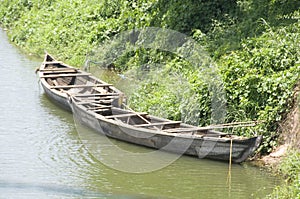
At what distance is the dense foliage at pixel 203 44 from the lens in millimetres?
13273

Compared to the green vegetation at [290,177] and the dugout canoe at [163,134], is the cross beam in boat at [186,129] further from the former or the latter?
the green vegetation at [290,177]

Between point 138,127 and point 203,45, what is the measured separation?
3650 mm

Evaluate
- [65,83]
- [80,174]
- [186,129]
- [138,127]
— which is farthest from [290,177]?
[65,83]

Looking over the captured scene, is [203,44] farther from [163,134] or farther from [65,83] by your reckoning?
[163,134]

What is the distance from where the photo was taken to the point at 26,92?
1755 cm

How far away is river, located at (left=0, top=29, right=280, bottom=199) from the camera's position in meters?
11.6

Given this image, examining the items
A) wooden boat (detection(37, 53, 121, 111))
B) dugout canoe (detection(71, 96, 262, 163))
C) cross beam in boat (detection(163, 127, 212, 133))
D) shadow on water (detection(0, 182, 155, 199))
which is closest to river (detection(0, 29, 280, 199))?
shadow on water (detection(0, 182, 155, 199))

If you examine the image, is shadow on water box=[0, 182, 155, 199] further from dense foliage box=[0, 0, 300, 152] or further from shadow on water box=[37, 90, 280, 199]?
dense foliage box=[0, 0, 300, 152]

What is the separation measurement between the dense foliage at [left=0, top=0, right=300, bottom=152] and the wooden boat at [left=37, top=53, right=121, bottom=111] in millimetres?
904

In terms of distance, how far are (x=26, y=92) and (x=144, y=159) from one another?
5.21 m

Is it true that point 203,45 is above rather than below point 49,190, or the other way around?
above

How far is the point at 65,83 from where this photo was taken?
17.7 m

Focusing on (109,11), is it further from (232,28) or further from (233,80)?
(233,80)

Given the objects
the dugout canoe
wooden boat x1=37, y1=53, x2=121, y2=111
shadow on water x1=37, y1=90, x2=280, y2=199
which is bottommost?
shadow on water x1=37, y1=90, x2=280, y2=199
